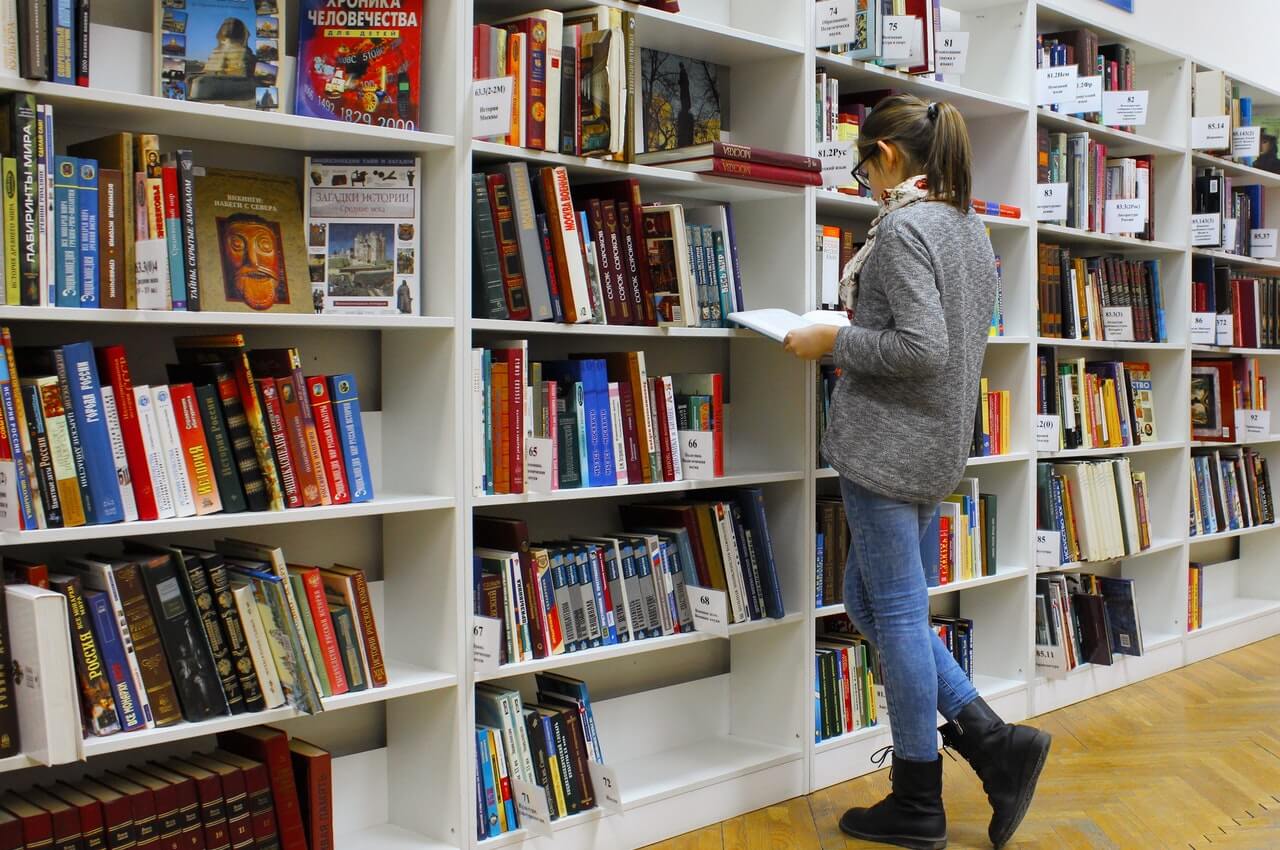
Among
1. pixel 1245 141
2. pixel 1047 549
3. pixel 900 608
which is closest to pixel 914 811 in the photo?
pixel 900 608

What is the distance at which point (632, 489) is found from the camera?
2.57m

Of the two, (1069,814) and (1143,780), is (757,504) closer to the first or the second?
(1069,814)

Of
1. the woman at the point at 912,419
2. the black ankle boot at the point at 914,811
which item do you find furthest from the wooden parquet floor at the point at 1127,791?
the woman at the point at 912,419

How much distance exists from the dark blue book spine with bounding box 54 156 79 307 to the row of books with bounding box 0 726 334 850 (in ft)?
2.45

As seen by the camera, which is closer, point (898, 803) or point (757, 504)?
point (898, 803)

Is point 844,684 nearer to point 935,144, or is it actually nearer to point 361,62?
point 935,144

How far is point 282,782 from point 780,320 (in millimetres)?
1324

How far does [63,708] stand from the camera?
1760 millimetres

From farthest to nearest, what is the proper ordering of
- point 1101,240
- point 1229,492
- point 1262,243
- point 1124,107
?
point 1262,243 < point 1229,492 < point 1101,240 < point 1124,107

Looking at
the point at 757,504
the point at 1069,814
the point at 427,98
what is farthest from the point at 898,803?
the point at 427,98

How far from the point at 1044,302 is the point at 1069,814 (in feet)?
5.09

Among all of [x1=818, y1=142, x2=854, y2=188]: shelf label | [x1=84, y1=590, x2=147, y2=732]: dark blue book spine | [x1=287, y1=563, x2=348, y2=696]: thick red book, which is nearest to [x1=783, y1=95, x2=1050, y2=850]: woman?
[x1=818, y1=142, x2=854, y2=188]: shelf label

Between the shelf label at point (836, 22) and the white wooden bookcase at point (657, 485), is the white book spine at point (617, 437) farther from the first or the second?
the shelf label at point (836, 22)

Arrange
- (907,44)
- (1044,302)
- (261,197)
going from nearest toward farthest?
(261,197) → (907,44) → (1044,302)
